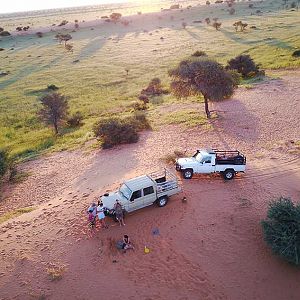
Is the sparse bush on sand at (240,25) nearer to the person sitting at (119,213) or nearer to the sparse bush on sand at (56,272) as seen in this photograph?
Result: the person sitting at (119,213)

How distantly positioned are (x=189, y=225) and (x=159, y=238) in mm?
1537

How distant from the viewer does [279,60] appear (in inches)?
1977

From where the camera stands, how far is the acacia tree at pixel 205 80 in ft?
102

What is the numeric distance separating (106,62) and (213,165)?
4566 centimetres

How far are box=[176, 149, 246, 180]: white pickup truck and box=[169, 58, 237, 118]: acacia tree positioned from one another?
1152cm

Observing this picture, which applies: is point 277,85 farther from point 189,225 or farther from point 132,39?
point 132,39

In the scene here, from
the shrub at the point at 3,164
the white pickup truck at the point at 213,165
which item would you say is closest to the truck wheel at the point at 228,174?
the white pickup truck at the point at 213,165

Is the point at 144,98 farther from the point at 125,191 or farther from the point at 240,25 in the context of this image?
the point at 240,25

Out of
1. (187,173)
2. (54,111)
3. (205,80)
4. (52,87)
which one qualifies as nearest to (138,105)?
(54,111)

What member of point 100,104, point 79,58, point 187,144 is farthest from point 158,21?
point 187,144

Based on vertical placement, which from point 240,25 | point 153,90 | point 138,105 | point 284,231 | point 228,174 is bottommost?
point 240,25

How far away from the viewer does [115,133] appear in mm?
28125

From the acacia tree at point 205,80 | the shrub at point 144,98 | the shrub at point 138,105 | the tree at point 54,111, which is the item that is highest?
the acacia tree at point 205,80

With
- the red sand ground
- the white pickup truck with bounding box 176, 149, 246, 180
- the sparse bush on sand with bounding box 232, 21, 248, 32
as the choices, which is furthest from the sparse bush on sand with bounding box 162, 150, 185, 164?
the sparse bush on sand with bounding box 232, 21, 248, 32
